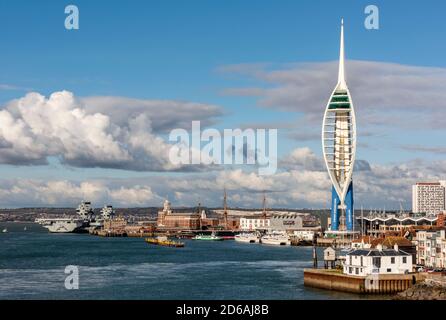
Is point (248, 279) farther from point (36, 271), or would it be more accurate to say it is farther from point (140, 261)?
point (140, 261)

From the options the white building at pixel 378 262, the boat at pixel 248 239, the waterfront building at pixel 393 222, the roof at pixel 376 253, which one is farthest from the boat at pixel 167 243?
the roof at pixel 376 253

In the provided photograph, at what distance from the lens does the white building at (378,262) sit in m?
54.8

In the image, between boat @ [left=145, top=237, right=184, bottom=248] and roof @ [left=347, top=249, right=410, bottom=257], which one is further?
boat @ [left=145, top=237, right=184, bottom=248]

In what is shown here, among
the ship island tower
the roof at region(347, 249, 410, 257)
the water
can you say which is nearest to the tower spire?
the ship island tower

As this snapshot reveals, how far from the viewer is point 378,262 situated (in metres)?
55.0

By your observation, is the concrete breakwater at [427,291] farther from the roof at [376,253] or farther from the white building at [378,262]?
the roof at [376,253]

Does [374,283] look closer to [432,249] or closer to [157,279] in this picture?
[157,279]

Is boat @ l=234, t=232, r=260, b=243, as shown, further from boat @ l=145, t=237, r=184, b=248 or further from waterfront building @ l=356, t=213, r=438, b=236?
boat @ l=145, t=237, r=184, b=248

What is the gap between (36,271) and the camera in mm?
73562

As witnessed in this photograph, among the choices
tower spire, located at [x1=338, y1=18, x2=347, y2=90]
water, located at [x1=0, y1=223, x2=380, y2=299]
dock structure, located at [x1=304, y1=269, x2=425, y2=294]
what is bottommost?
water, located at [x1=0, y1=223, x2=380, y2=299]

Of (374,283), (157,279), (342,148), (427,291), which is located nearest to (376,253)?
(374,283)

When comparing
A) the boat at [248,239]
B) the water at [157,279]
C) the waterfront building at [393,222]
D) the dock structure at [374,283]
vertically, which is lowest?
the boat at [248,239]

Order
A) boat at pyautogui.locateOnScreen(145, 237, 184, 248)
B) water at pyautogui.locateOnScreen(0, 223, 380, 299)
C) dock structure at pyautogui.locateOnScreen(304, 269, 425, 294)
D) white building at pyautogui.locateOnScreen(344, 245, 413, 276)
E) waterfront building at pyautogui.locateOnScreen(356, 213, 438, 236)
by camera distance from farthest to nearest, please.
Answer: waterfront building at pyautogui.locateOnScreen(356, 213, 438, 236) → boat at pyautogui.locateOnScreen(145, 237, 184, 248) → white building at pyautogui.locateOnScreen(344, 245, 413, 276) → water at pyautogui.locateOnScreen(0, 223, 380, 299) → dock structure at pyautogui.locateOnScreen(304, 269, 425, 294)

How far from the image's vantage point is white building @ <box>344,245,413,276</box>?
180 ft
